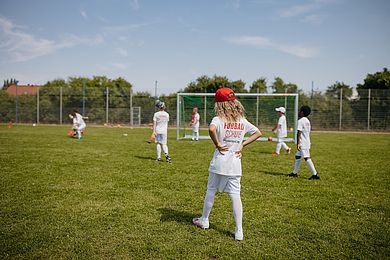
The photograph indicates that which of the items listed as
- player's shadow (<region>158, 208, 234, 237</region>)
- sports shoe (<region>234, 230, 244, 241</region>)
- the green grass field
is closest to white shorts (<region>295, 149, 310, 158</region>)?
the green grass field

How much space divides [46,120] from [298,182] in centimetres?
3579

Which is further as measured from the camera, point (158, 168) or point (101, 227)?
point (158, 168)

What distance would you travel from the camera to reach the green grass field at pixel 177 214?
392 cm

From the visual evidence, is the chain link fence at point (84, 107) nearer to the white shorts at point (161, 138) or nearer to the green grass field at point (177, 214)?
the white shorts at point (161, 138)

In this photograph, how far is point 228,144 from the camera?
427 centimetres

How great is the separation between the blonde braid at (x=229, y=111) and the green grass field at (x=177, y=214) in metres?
1.71

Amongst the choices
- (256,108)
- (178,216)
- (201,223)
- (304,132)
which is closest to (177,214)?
(178,216)

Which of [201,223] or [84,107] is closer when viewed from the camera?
[201,223]

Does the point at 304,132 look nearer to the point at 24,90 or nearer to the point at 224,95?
the point at 224,95

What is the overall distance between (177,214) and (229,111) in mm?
2139

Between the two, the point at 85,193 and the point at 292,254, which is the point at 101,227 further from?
the point at 292,254

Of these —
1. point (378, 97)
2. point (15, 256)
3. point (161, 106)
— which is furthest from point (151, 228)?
point (378, 97)

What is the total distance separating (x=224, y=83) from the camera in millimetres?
39562

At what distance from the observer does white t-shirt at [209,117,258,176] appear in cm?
420
